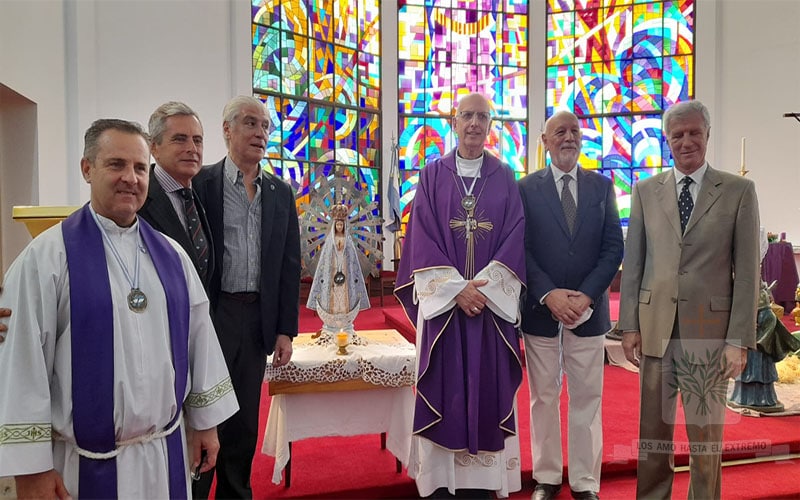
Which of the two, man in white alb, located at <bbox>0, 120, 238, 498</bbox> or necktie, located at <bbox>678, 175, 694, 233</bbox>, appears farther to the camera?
necktie, located at <bbox>678, 175, 694, 233</bbox>

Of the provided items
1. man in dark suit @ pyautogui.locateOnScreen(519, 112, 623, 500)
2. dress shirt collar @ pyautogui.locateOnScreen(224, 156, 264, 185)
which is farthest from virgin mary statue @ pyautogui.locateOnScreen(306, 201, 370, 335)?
man in dark suit @ pyautogui.locateOnScreen(519, 112, 623, 500)

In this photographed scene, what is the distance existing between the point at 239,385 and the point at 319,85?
30.4 ft

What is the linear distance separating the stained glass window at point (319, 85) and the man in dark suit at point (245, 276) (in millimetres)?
7669

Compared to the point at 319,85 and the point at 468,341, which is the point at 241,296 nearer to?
the point at 468,341

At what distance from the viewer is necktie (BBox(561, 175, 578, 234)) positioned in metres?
3.13

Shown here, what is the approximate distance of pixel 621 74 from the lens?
1272cm

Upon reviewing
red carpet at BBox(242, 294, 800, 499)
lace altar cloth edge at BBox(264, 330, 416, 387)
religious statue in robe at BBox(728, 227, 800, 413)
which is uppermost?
lace altar cloth edge at BBox(264, 330, 416, 387)

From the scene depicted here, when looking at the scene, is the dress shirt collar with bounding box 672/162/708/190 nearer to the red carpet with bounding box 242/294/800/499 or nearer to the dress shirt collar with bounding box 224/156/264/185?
the red carpet with bounding box 242/294/800/499

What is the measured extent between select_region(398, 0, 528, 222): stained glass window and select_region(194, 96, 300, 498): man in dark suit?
950 centimetres

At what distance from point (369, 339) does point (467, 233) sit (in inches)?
43.7

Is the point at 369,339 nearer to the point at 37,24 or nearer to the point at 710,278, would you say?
the point at 710,278

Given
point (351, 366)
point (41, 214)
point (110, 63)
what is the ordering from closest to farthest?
1. point (41, 214)
2. point (351, 366)
3. point (110, 63)

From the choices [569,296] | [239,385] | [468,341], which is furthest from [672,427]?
[239,385]

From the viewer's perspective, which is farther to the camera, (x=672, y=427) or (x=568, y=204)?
(x=568, y=204)
